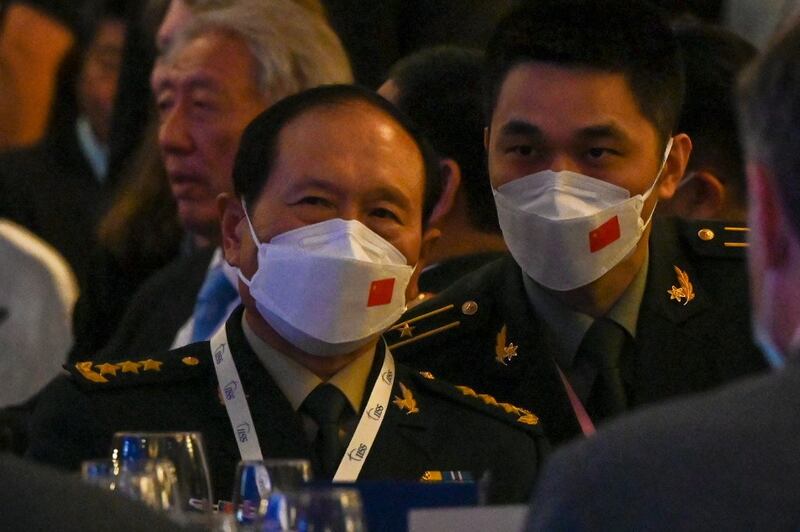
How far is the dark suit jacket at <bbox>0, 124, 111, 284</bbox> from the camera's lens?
287 inches

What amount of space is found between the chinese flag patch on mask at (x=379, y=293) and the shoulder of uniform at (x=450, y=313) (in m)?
0.51

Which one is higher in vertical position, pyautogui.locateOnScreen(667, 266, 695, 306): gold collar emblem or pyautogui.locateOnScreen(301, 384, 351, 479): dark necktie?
pyautogui.locateOnScreen(301, 384, 351, 479): dark necktie

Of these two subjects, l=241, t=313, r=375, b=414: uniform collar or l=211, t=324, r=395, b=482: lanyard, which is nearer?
l=211, t=324, r=395, b=482: lanyard

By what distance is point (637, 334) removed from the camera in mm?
A: 4512

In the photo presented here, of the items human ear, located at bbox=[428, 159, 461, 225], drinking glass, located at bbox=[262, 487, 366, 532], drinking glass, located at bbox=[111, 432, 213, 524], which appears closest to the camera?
drinking glass, located at bbox=[262, 487, 366, 532]

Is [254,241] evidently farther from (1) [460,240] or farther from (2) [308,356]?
(1) [460,240]

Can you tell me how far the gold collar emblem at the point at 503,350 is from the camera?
4.50 metres

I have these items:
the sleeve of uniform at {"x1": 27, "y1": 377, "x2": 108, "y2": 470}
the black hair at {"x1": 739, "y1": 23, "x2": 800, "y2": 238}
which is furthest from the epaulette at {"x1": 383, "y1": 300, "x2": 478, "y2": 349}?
the black hair at {"x1": 739, "y1": 23, "x2": 800, "y2": 238}

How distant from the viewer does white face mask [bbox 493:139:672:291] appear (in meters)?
4.30

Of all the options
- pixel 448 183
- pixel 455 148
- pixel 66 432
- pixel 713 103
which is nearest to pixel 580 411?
pixel 448 183

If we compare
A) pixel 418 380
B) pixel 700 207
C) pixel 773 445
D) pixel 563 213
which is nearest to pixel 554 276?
pixel 563 213

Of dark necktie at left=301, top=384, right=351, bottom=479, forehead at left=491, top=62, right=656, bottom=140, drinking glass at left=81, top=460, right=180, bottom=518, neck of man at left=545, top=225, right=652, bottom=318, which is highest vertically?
drinking glass at left=81, top=460, right=180, bottom=518

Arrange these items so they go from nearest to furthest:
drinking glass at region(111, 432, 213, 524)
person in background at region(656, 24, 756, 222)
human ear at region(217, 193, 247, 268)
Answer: drinking glass at region(111, 432, 213, 524)
human ear at region(217, 193, 247, 268)
person in background at region(656, 24, 756, 222)

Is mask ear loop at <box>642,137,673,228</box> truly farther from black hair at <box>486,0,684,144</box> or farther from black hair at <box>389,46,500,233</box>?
black hair at <box>389,46,500,233</box>
